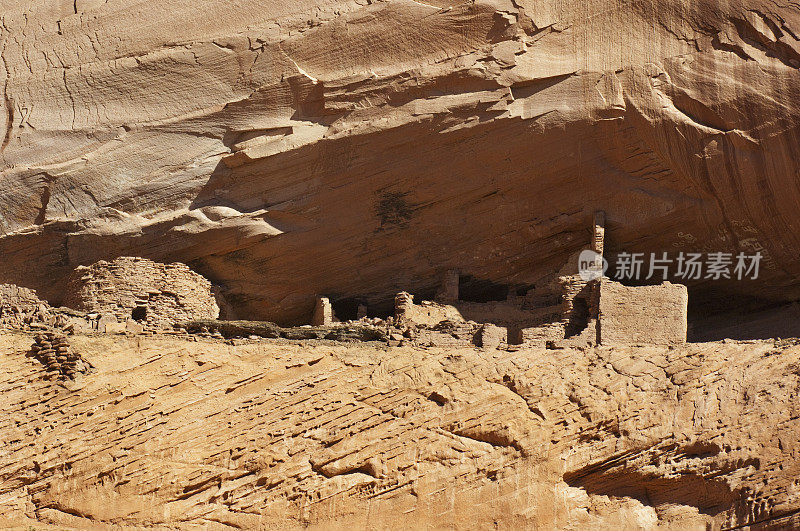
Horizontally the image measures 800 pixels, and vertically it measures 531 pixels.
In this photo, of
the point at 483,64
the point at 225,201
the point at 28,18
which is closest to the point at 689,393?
the point at 483,64

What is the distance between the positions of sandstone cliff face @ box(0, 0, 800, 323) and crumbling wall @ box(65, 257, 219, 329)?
1.33 feet

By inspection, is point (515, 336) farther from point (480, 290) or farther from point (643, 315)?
point (480, 290)

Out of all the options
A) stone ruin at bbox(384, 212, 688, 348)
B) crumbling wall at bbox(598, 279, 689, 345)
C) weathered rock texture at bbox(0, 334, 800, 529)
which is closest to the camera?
weathered rock texture at bbox(0, 334, 800, 529)

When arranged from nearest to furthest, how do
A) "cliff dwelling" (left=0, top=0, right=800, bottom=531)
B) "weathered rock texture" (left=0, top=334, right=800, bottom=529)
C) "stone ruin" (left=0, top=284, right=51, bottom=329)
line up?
"weathered rock texture" (left=0, top=334, right=800, bottom=529) < "cliff dwelling" (left=0, top=0, right=800, bottom=531) < "stone ruin" (left=0, top=284, right=51, bottom=329)

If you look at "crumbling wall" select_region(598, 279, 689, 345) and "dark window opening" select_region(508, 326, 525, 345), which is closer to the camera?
"dark window opening" select_region(508, 326, 525, 345)

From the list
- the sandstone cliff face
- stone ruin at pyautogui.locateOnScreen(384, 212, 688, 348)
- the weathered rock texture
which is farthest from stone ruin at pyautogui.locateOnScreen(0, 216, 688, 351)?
the weathered rock texture

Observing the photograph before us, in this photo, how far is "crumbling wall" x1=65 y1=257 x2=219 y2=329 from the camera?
58.3ft

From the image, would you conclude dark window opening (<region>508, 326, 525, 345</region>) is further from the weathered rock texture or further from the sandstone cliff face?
the sandstone cliff face

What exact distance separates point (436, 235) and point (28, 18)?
5.95 meters

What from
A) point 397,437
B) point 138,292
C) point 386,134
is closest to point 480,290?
point 386,134

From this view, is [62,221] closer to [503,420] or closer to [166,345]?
[166,345]
